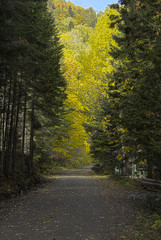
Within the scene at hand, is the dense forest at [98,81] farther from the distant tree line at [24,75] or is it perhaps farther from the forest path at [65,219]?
the forest path at [65,219]

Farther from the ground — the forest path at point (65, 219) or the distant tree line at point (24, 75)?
the distant tree line at point (24, 75)

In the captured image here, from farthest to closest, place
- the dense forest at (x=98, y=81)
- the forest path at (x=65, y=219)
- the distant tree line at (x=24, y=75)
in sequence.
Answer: the distant tree line at (x=24, y=75) → the dense forest at (x=98, y=81) → the forest path at (x=65, y=219)

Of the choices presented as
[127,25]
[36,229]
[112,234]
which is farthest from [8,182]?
[127,25]

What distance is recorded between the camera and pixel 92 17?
100 meters

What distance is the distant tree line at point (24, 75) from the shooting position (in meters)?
9.80

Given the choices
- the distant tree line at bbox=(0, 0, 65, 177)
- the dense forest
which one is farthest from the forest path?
the distant tree line at bbox=(0, 0, 65, 177)

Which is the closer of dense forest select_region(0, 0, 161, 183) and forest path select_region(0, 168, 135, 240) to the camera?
forest path select_region(0, 168, 135, 240)

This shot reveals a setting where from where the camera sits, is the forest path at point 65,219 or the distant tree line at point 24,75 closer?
the forest path at point 65,219

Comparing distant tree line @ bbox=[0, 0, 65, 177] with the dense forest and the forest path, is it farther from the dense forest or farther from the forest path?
the forest path

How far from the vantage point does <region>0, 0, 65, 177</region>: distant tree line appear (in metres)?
9.80

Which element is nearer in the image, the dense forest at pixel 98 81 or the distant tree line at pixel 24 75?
the dense forest at pixel 98 81

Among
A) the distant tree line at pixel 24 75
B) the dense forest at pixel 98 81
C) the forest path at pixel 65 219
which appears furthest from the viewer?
the distant tree line at pixel 24 75

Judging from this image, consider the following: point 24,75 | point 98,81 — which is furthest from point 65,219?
point 98,81

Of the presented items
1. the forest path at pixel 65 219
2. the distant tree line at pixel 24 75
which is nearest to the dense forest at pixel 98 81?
the distant tree line at pixel 24 75
